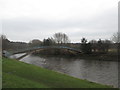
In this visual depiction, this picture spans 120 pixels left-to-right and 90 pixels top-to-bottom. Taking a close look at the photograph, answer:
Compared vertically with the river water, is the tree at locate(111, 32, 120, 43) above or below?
above

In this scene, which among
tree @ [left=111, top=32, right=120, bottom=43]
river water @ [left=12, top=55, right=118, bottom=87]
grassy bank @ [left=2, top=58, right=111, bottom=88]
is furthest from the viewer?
tree @ [left=111, top=32, right=120, bottom=43]

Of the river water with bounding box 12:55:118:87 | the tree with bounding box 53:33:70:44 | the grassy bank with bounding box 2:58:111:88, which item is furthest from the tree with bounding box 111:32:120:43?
the grassy bank with bounding box 2:58:111:88

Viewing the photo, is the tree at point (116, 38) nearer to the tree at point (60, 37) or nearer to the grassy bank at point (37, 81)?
the tree at point (60, 37)

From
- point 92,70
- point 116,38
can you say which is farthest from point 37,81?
point 116,38

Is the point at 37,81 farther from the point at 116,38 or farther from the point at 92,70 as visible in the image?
the point at 116,38

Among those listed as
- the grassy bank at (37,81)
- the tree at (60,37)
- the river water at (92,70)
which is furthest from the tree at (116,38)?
the grassy bank at (37,81)

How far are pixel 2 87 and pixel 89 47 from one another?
162ft

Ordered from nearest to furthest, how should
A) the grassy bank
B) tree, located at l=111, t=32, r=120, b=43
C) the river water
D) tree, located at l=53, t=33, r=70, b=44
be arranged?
the grassy bank < the river water < tree, located at l=111, t=32, r=120, b=43 < tree, located at l=53, t=33, r=70, b=44

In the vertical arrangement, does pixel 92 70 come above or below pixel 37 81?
below

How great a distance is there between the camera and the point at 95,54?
50250 millimetres

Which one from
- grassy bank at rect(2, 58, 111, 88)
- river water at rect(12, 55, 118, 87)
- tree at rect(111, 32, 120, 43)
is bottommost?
river water at rect(12, 55, 118, 87)

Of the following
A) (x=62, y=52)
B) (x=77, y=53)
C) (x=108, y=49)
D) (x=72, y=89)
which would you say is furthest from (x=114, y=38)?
(x=72, y=89)

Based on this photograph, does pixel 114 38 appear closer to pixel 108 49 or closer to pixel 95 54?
pixel 108 49

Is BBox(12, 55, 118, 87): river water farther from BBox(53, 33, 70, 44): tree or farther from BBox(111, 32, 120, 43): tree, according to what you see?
BBox(53, 33, 70, 44): tree
